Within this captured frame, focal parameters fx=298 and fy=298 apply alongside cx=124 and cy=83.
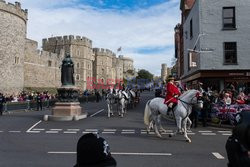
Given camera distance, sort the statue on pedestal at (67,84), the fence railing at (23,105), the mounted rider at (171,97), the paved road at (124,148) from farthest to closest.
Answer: the fence railing at (23,105) → the statue on pedestal at (67,84) → the mounted rider at (171,97) → the paved road at (124,148)

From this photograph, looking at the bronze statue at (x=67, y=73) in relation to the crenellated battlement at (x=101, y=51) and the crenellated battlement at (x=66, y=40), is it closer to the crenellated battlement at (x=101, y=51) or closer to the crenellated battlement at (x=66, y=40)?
the crenellated battlement at (x=66, y=40)

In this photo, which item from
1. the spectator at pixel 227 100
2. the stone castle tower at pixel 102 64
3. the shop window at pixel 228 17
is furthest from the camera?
the stone castle tower at pixel 102 64

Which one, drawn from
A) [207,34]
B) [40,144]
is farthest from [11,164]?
[207,34]

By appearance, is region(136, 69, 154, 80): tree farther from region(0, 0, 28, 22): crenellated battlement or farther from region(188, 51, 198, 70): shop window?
region(188, 51, 198, 70): shop window

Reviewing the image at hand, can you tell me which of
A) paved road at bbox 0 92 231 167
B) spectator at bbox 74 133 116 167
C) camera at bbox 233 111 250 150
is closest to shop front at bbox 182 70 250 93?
paved road at bbox 0 92 231 167

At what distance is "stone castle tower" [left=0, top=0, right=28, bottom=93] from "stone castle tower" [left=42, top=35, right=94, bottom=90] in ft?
99.7

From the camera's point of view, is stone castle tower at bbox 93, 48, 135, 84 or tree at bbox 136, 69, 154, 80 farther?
tree at bbox 136, 69, 154, 80

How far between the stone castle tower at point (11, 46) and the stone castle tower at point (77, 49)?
99.7ft

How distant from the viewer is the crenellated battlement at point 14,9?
4566 centimetres

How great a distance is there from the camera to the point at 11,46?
1855 inches

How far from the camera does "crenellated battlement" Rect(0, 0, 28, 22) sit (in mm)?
45656

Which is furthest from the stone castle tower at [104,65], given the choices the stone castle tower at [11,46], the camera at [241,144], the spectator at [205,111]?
the camera at [241,144]

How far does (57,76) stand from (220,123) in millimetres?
56116

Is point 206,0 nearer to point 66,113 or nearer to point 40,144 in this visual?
point 66,113
